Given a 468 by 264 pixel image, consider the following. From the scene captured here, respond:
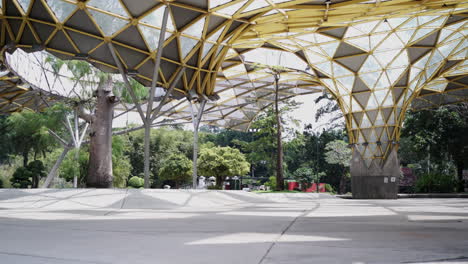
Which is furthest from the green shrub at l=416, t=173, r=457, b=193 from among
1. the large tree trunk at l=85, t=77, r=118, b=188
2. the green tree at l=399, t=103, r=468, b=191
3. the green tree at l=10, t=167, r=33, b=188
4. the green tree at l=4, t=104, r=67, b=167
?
the green tree at l=10, t=167, r=33, b=188

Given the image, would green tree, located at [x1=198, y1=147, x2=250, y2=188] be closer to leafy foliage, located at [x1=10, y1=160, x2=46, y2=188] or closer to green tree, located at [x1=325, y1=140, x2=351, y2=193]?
leafy foliage, located at [x1=10, y1=160, x2=46, y2=188]

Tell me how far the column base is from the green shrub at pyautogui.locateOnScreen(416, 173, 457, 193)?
5.37 m

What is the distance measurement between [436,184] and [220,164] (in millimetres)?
21392

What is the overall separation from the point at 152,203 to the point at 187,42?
30.3 ft

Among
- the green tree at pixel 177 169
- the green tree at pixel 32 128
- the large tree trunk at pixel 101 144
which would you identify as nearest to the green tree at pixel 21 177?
the green tree at pixel 32 128

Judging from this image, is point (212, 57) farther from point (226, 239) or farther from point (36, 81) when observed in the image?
point (226, 239)

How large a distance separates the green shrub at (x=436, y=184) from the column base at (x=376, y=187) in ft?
17.6

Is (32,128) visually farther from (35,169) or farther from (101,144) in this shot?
(101,144)

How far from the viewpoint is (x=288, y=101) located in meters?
47.1

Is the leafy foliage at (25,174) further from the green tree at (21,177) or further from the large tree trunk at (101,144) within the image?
the large tree trunk at (101,144)

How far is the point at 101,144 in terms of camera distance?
20781 millimetres

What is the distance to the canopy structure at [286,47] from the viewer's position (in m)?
19.0

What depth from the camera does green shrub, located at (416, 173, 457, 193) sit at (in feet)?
127

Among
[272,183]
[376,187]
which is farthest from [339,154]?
[376,187]
